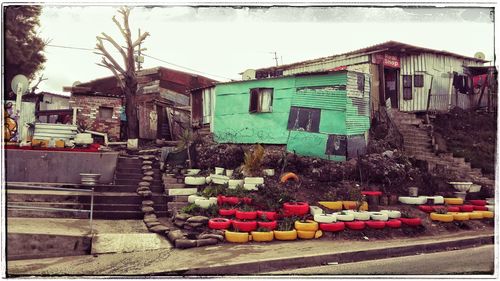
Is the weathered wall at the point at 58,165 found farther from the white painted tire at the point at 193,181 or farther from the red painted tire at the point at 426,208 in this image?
the red painted tire at the point at 426,208

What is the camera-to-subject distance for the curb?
264 inches

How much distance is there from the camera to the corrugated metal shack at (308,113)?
14648mm

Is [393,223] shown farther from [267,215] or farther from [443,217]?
[267,215]

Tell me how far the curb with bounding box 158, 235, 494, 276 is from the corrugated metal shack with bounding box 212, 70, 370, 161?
222 inches

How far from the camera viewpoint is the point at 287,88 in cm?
1588

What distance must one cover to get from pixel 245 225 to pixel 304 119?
704 cm

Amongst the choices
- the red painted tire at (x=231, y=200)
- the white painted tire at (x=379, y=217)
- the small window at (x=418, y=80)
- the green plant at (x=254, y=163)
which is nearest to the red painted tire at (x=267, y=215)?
the red painted tire at (x=231, y=200)

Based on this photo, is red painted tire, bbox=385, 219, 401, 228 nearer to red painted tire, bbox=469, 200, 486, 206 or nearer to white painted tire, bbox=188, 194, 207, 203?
red painted tire, bbox=469, 200, 486, 206

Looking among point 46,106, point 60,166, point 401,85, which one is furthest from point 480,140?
point 46,106

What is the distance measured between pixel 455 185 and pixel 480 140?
191 inches

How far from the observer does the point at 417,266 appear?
286 inches

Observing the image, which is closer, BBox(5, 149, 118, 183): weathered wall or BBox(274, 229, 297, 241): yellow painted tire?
BBox(274, 229, 297, 241): yellow painted tire

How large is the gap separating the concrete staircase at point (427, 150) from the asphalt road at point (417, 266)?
692 cm

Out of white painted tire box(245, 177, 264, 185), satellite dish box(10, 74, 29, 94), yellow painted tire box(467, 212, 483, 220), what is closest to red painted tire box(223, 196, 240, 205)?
white painted tire box(245, 177, 264, 185)
